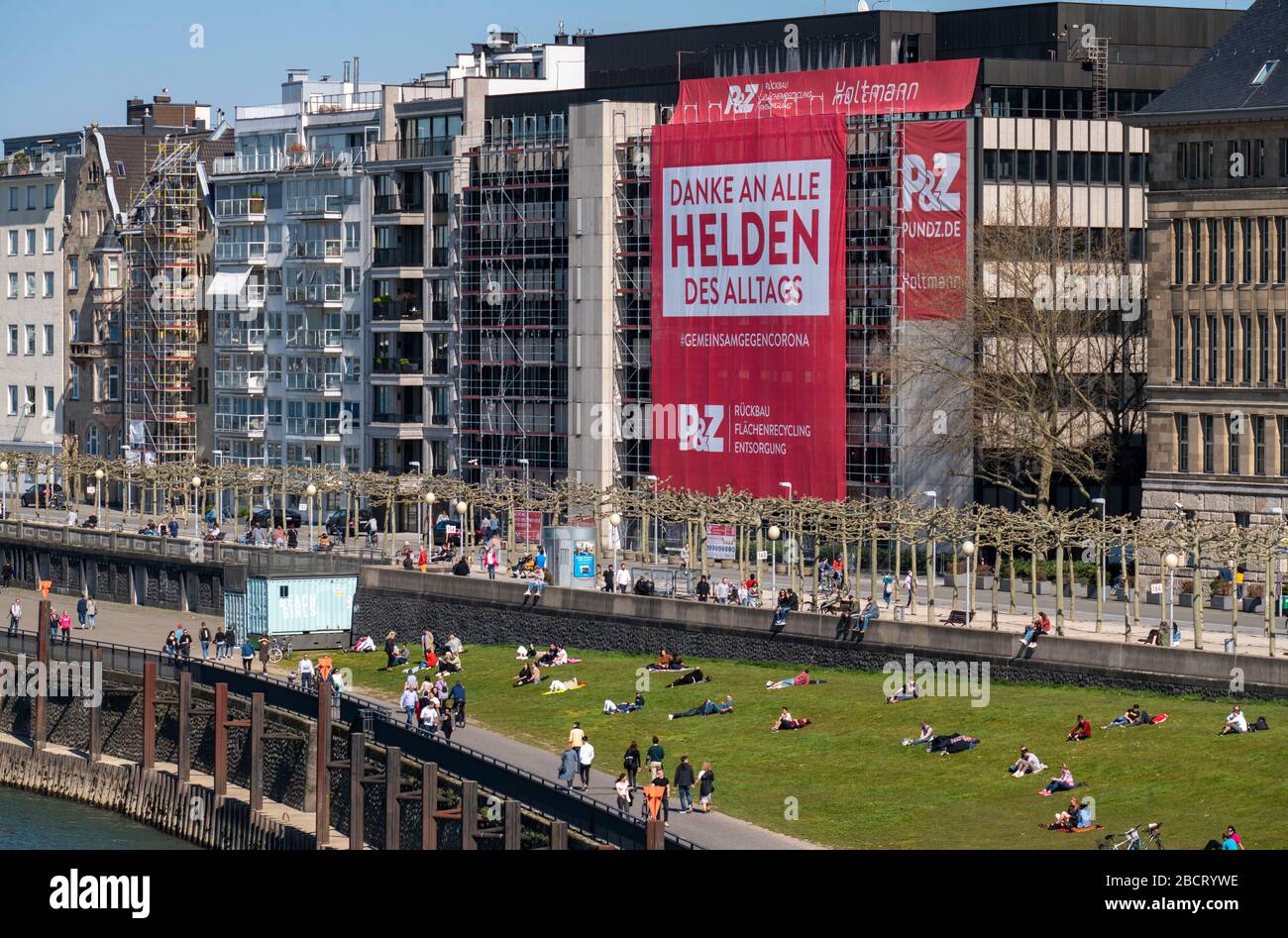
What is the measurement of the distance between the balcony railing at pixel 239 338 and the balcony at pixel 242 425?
3.74 m

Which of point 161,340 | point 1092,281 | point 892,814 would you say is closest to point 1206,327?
point 1092,281

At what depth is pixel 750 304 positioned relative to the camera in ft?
385

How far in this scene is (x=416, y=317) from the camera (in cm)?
13762

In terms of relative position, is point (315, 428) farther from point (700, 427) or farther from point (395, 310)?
point (700, 427)

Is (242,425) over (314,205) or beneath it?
beneath

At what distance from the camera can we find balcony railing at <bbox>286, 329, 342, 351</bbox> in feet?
469

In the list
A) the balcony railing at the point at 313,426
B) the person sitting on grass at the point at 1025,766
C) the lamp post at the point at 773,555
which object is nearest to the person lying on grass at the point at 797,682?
the lamp post at the point at 773,555

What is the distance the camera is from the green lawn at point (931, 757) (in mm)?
Answer: 64250

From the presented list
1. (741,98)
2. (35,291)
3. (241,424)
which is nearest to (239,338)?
(241,424)

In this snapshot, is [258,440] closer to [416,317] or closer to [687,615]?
[416,317]

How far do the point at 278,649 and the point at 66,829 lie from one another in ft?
73.5

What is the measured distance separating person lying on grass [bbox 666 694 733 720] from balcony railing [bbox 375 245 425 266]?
58158 millimetres

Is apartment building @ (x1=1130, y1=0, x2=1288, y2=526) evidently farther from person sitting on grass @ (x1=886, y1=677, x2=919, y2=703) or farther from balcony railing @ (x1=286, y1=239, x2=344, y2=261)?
balcony railing @ (x1=286, y1=239, x2=344, y2=261)

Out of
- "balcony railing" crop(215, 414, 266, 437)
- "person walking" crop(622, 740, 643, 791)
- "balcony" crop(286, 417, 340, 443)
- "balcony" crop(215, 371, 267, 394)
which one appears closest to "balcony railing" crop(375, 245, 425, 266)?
"balcony" crop(286, 417, 340, 443)
